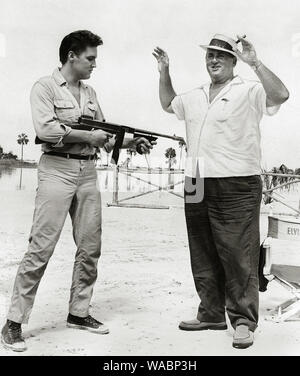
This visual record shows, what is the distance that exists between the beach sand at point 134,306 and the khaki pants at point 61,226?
0.32 m

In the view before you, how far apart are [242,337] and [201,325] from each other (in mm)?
463

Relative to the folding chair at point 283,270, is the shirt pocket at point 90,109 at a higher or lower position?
higher

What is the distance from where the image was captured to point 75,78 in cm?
433

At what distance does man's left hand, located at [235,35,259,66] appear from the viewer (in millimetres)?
3844

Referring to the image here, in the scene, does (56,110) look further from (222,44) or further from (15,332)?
(15,332)

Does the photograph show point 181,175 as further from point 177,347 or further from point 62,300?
point 177,347

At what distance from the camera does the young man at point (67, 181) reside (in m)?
4.06

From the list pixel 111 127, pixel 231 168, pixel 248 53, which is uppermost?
pixel 248 53

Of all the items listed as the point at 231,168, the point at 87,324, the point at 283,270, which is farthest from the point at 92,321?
the point at 283,270

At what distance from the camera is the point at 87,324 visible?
175 inches

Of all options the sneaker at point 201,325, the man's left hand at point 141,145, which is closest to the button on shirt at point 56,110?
the man's left hand at point 141,145

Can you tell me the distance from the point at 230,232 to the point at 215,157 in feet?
1.81

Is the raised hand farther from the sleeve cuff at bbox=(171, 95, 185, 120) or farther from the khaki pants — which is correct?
the khaki pants

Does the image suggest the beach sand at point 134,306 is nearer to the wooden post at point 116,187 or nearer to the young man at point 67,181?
the young man at point 67,181
